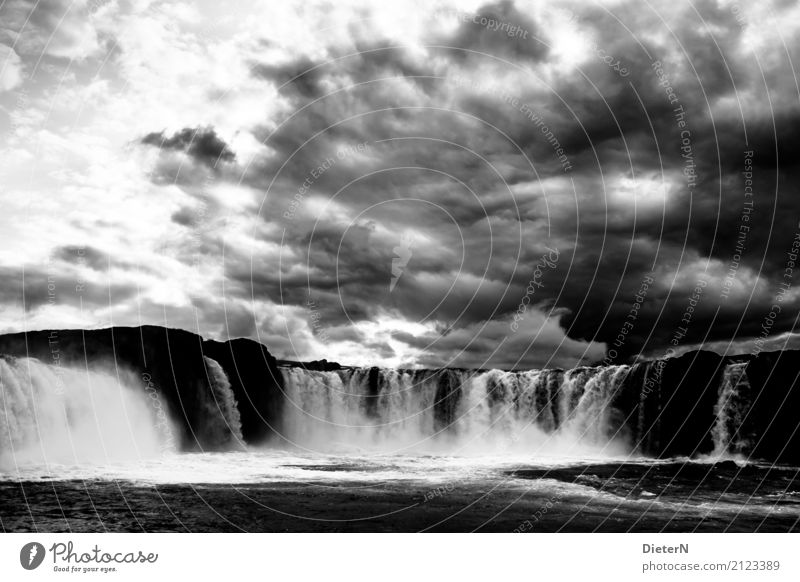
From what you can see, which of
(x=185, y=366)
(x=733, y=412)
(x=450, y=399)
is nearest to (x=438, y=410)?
(x=450, y=399)

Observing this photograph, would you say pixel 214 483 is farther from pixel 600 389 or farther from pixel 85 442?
pixel 600 389

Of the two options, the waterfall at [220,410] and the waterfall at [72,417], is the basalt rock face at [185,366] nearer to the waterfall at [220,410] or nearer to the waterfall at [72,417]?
the waterfall at [220,410]

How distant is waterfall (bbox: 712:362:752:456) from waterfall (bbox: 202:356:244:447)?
32.9 metres

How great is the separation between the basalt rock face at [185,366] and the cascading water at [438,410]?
298cm

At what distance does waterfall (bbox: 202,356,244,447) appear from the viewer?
51.2 metres
